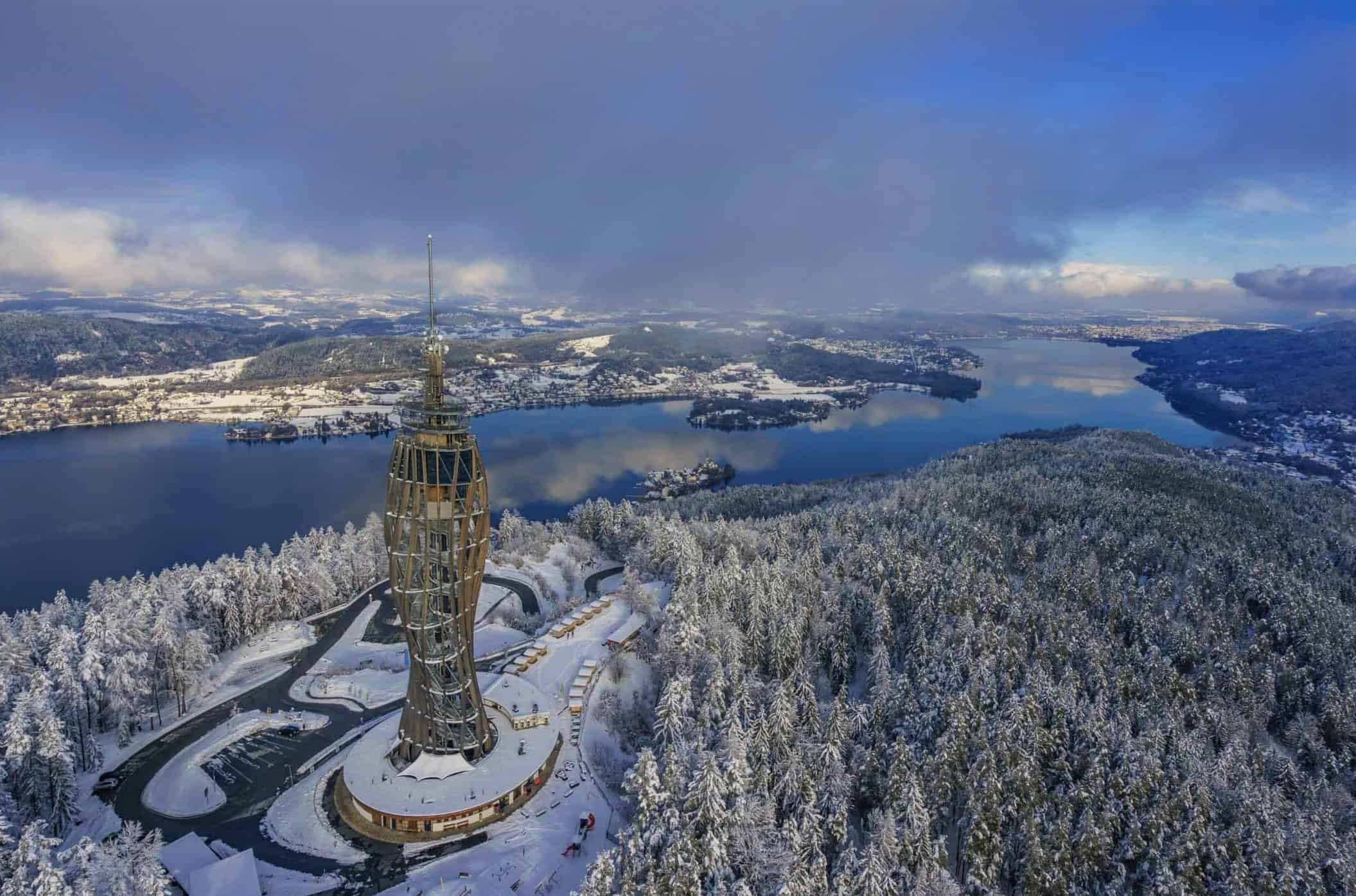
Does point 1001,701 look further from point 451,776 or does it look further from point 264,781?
point 264,781

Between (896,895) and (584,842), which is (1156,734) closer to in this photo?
(896,895)

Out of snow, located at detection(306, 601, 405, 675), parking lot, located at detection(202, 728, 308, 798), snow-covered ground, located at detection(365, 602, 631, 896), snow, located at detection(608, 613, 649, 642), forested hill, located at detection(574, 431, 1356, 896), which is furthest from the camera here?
snow, located at detection(306, 601, 405, 675)

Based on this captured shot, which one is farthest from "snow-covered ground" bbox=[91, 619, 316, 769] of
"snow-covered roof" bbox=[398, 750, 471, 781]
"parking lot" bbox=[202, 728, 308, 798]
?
"snow-covered roof" bbox=[398, 750, 471, 781]

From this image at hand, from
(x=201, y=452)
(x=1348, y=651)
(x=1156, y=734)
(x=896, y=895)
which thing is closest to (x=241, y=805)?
(x=896, y=895)

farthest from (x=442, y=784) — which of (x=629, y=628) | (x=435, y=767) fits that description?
(x=629, y=628)

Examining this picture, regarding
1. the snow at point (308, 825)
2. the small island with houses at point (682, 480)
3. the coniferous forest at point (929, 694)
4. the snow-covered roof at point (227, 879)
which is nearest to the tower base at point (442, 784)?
the snow at point (308, 825)

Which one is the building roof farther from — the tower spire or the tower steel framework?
the tower spire
